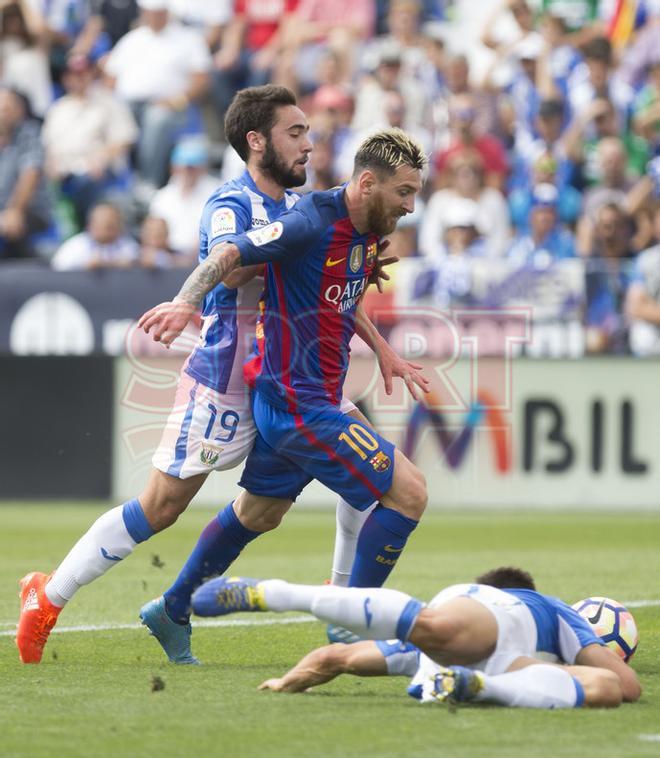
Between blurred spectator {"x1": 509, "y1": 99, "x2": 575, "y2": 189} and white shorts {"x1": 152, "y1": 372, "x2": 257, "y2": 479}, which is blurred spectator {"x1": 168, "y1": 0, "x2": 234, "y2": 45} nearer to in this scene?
blurred spectator {"x1": 509, "y1": 99, "x2": 575, "y2": 189}

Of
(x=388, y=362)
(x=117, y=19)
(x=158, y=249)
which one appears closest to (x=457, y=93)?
(x=158, y=249)

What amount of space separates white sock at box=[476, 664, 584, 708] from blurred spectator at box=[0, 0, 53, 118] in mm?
14791

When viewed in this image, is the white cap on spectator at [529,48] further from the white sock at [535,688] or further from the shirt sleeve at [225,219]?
the white sock at [535,688]

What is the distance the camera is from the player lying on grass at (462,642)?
5156 millimetres

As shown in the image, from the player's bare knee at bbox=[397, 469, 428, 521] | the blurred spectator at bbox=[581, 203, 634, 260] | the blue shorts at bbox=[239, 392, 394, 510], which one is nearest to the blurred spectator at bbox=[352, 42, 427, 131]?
the blurred spectator at bbox=[581, 203, 634, 260]

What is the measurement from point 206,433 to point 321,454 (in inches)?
21.1

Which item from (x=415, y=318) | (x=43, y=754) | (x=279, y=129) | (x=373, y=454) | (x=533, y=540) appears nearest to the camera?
(x=43, y=754)

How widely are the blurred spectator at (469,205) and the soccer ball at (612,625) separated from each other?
34.1ft

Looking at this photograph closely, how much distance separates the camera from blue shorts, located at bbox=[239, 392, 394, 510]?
244 inches

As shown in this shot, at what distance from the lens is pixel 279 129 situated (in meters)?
6.75

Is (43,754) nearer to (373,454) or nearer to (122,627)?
(373,454)

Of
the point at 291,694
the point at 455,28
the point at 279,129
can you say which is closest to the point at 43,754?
the point at 291,694

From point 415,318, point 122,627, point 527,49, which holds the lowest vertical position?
point 122,627

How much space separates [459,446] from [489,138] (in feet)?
14.6
